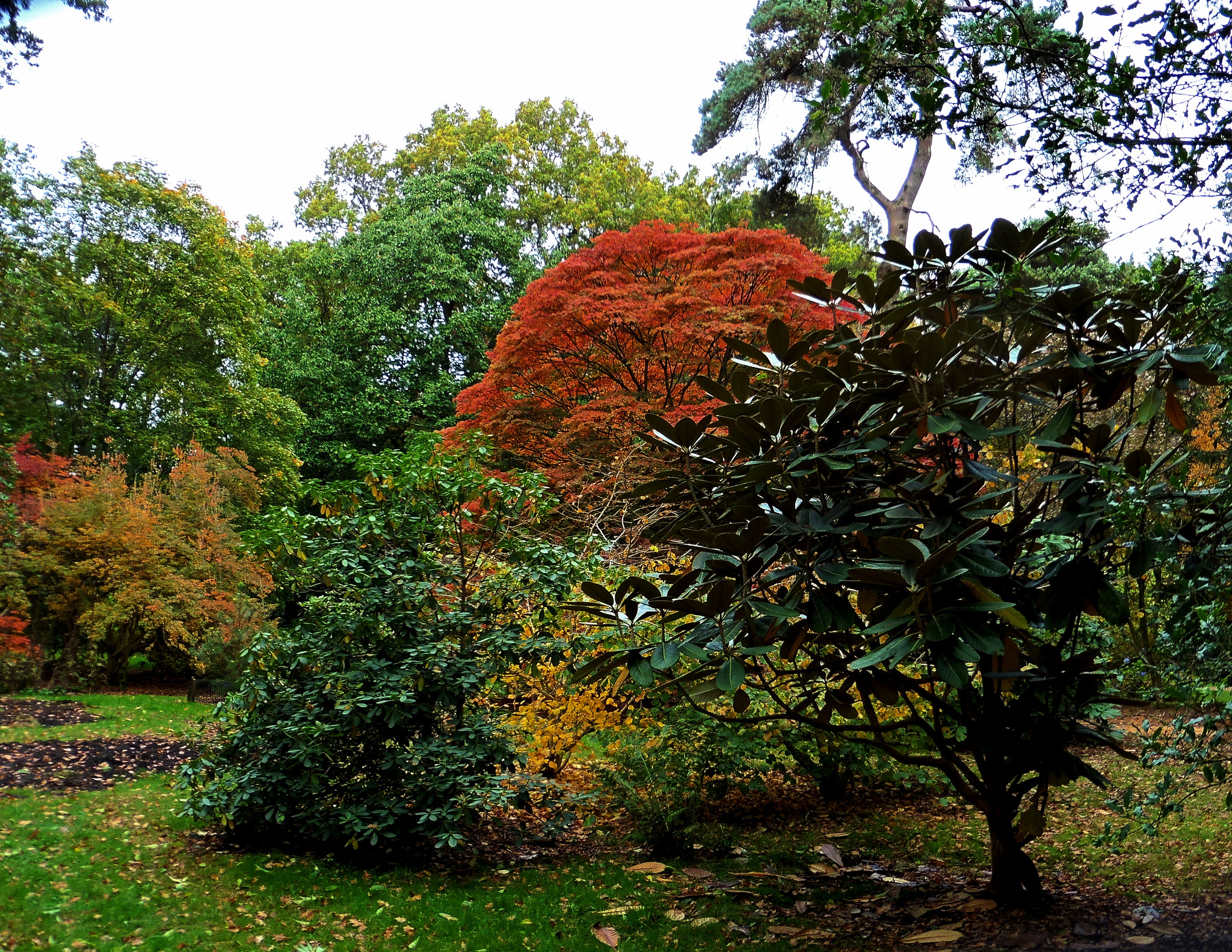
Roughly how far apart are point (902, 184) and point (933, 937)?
12716 millimetres

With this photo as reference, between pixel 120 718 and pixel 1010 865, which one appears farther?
pixel 120 718

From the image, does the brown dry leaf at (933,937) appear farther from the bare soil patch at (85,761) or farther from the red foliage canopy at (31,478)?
the red foliage canopy at (31,478)

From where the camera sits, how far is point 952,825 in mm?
5922

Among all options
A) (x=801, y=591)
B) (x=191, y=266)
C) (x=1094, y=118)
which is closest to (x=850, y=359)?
(x=801, y=591)

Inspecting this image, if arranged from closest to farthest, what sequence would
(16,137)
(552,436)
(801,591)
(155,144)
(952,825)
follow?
(801,591)
(952,825)
(552,436)
(16,137)
(155,144)

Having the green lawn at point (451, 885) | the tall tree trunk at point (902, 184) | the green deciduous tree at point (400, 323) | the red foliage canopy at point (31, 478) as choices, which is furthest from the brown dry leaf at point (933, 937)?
the green deciduous tree at point (400, 323)

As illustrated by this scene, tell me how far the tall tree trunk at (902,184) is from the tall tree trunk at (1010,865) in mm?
10879

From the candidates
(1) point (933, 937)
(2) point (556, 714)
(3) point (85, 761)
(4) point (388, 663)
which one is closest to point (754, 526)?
(1) point (933, 937)

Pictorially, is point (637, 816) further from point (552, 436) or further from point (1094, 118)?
point (552, 436)

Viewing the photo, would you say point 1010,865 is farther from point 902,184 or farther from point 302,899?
point 902,184

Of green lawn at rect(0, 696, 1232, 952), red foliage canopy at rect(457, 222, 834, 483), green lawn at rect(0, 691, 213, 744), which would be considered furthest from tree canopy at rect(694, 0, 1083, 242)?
green lawn at rect(0, 691, 213, 744)

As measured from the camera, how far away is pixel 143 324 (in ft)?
50.4

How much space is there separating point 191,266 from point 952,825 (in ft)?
52.4

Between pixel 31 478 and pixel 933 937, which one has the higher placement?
pixel 31 478
